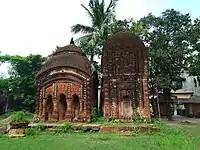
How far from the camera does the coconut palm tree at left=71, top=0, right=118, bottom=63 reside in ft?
72.1

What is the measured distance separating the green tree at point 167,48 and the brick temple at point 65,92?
7682 millimetres

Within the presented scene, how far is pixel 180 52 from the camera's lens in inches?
835

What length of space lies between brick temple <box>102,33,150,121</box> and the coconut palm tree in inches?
160

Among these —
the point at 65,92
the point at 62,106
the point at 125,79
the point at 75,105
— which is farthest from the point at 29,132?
the point at 125,79

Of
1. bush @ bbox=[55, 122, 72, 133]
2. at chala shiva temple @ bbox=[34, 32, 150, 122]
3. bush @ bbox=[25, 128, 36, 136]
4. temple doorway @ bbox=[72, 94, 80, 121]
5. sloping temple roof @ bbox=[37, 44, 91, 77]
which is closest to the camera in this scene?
bush @ bbox=[25, 128, 36, 136]

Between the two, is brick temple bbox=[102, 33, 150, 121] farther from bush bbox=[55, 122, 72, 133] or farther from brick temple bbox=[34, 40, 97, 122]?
bush bbox=[55, 122, 72, 133]

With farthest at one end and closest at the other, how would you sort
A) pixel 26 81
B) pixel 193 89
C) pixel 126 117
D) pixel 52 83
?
pixel 193 89, pixel 26 81, pixel 52 83, pixel 126 117

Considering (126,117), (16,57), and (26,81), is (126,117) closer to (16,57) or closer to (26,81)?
(26,81)

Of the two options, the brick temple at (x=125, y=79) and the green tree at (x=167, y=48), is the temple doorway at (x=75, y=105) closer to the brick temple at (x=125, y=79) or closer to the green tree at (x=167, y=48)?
the brick temple at (x=125, y=79)

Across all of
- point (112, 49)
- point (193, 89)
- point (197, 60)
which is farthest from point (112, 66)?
point (193, 89)

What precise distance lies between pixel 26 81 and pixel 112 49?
15.9 metres

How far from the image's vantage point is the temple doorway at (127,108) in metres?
16.0

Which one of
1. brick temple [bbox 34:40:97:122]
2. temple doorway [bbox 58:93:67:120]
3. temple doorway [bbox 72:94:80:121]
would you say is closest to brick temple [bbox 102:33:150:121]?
brick temple [bbox 34:40:97:122]

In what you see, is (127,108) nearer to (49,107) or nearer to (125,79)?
(125,79)
